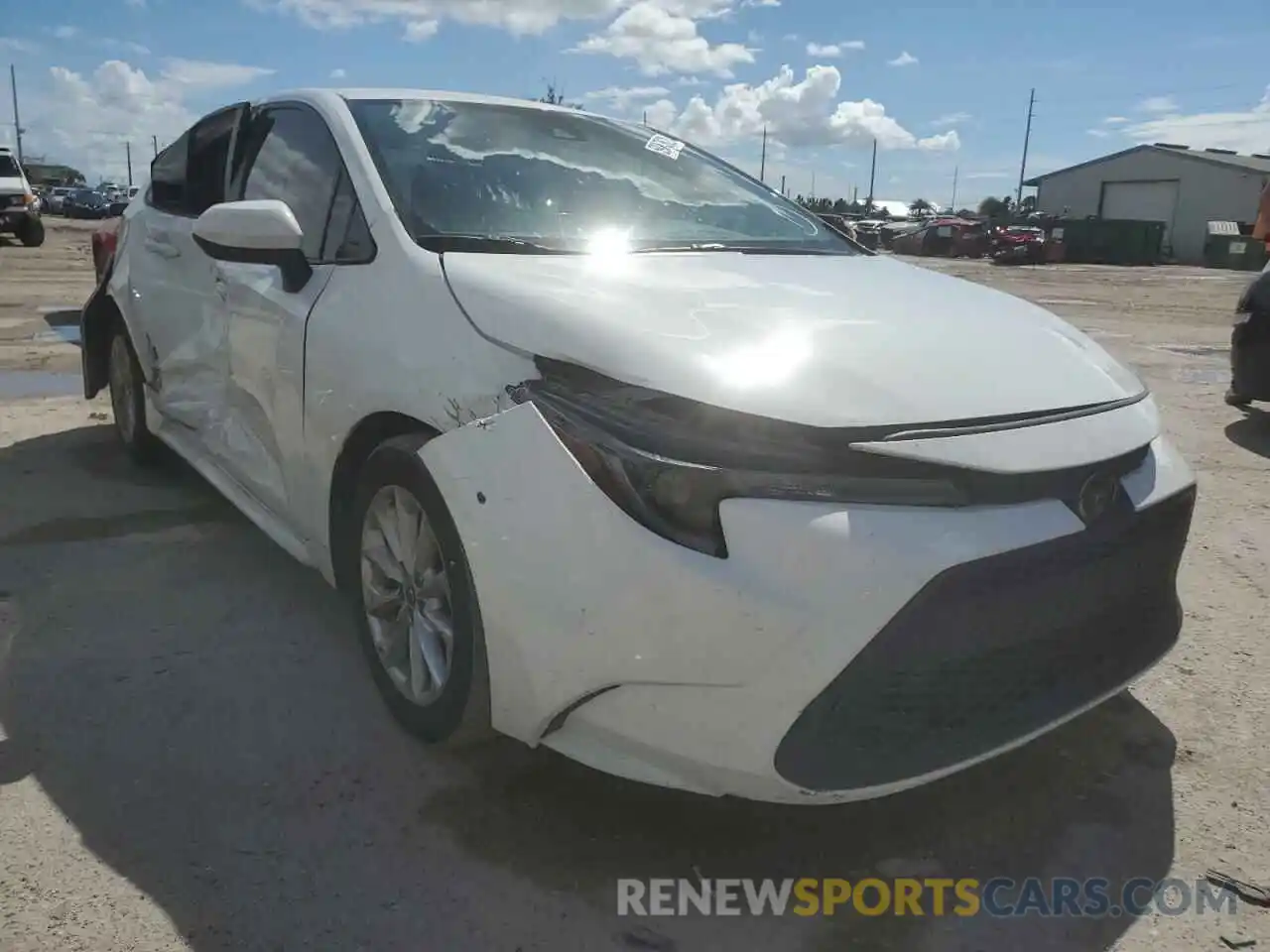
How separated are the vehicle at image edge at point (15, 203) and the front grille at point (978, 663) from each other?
22035 mm

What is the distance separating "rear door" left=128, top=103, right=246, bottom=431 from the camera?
3439 mm

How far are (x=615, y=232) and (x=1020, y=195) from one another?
66344 mm

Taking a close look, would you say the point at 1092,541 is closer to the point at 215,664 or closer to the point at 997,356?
the point at 997,356

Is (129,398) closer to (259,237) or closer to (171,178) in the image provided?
(171,178)

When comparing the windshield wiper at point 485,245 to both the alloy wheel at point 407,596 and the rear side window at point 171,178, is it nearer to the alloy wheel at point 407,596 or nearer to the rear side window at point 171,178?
the alloy wheel at point 407,596

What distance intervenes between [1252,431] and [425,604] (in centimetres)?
566

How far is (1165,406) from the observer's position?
22.7ft

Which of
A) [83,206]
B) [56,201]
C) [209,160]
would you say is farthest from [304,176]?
[56,201]

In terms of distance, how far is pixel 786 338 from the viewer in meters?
2.06

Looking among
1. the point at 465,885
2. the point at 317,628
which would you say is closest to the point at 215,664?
the point at 317,628

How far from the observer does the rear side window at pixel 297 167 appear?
287 cm

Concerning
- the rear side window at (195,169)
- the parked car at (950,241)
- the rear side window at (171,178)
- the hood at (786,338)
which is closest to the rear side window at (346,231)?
the hood at (786,338)

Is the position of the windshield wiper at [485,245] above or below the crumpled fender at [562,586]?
above

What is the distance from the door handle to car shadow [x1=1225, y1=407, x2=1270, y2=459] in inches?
213
